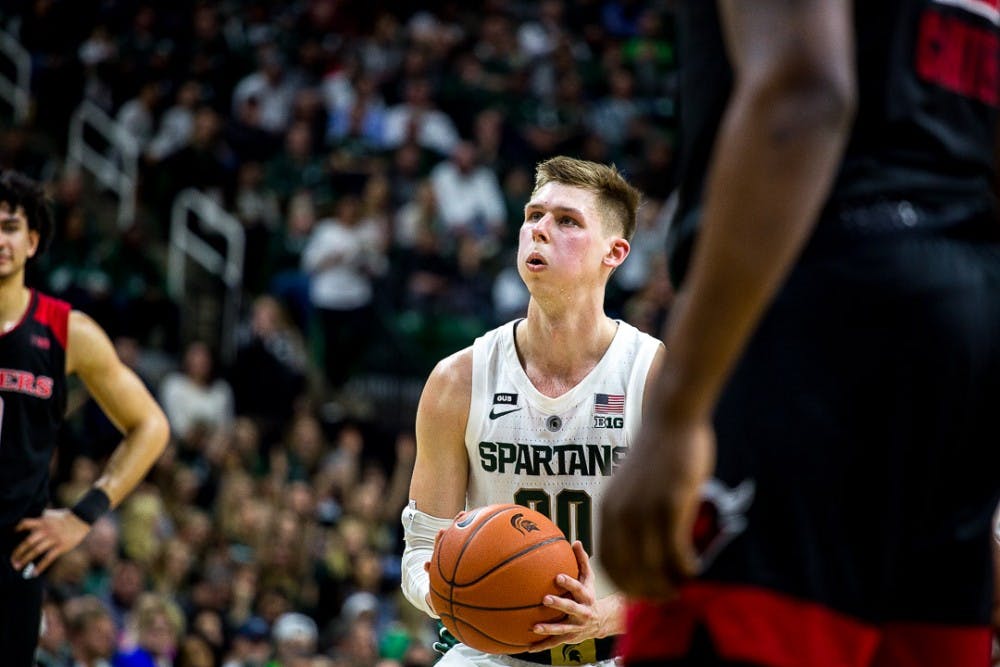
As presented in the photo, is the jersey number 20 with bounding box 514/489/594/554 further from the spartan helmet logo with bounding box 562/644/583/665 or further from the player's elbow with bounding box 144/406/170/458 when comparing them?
the player's elbow with bounding box 144/406/170/458

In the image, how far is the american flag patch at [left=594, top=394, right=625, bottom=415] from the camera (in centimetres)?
493

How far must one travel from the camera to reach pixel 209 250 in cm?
1473

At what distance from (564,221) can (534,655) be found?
5.37 ft

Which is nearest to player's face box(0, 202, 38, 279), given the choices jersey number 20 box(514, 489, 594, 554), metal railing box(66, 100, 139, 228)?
jersey number 20 box(514, 489, 594, 554)

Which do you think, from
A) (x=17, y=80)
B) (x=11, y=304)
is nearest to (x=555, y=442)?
(x=11, y=304)

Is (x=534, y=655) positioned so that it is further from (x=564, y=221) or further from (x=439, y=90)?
(x=439, y=90)

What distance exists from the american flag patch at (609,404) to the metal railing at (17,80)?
1203cm

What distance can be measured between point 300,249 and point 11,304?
334 inches

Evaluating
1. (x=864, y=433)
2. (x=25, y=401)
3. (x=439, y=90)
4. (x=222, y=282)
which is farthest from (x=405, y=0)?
(x=864, y=433)

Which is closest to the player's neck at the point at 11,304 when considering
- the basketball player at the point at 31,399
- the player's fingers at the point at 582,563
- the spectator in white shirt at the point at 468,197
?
the basketball player at the point at 31,399

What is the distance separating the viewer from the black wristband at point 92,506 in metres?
6.11

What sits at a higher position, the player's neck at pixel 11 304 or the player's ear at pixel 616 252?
the player's ear at pixel 616 252

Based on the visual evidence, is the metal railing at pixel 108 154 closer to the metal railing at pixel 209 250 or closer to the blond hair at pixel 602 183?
the metal railing at pixel 209 250

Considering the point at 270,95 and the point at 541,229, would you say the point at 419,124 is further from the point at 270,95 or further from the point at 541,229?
the point at 541,229
